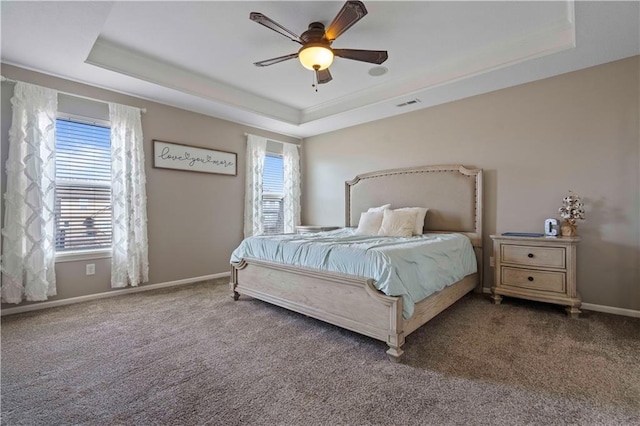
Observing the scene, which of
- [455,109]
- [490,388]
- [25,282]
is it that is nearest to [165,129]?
[25,282]

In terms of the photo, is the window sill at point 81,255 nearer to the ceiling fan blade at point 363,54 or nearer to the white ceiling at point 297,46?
the white ceiling at point 297,46

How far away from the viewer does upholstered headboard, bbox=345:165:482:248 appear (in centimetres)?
369

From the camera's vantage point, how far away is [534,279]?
2971 mm

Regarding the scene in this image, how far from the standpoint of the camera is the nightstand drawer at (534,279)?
285 cm

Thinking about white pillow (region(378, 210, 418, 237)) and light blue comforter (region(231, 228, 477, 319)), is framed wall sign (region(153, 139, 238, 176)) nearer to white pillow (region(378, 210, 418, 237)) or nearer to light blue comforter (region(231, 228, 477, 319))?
light blue comforter (region(231, 228, 477, 319))

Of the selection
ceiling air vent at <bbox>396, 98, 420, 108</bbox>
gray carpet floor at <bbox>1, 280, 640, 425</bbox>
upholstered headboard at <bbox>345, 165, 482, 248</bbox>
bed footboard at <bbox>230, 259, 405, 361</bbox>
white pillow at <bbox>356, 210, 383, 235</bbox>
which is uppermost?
ceiling air vent at <bbox>396, 98, 420, 108</bbox>

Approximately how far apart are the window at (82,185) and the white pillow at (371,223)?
3206mm

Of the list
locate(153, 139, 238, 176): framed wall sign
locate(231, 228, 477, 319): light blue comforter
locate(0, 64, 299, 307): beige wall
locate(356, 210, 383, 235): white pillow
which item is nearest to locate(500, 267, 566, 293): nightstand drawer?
locate(231, 228, 477, 319): light blue comforter

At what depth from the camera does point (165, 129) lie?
4.06 metres

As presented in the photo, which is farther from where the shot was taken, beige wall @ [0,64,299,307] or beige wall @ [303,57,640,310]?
beige wall @ [0,64,299,307]

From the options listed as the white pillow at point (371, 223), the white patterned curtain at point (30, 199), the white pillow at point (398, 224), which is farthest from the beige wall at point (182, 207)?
the white pillow at point (398, 224)

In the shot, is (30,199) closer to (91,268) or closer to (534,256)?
(91,268)

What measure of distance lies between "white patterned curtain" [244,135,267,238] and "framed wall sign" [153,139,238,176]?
0.87 feet

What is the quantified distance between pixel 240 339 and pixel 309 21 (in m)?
2.82
